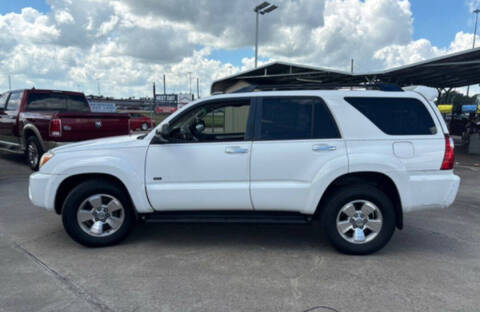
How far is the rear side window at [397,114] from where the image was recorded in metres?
3.72

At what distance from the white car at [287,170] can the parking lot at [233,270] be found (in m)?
0.37

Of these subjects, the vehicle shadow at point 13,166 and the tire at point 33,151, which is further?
the vehicle shadow at point 13,166

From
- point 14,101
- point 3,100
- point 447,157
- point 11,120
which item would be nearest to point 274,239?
point 447,157

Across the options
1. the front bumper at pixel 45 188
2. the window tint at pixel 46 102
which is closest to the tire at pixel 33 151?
the window tint at pixel 46 102

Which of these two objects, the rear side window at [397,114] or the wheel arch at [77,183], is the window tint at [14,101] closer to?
the wheel arch at [77,183]

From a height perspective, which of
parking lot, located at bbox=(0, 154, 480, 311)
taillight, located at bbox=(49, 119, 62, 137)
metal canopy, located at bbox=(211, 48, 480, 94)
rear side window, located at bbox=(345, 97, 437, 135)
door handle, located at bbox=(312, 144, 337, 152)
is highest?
metal canopy, located at bbox=(211, 48, 480, 94)

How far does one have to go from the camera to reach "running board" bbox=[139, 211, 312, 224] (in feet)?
12.4

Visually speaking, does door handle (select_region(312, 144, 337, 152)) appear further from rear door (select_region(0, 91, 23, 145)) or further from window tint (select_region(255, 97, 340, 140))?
rear door (select_region(0, 91, 23, 145))

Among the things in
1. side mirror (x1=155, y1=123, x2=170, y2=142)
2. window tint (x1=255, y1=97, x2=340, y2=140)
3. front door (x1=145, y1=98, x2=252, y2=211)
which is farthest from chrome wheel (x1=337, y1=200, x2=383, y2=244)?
side mirror (x1=155, y1=123, x2=170, y2=142)

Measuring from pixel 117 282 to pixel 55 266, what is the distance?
84 cm

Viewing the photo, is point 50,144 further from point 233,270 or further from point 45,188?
point 233,270

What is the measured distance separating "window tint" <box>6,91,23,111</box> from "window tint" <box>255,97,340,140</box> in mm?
7644

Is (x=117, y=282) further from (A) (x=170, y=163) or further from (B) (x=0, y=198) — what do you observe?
(B) (x=0, y=198)

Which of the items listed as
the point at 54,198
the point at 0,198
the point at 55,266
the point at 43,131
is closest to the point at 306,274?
the point at 55,266
